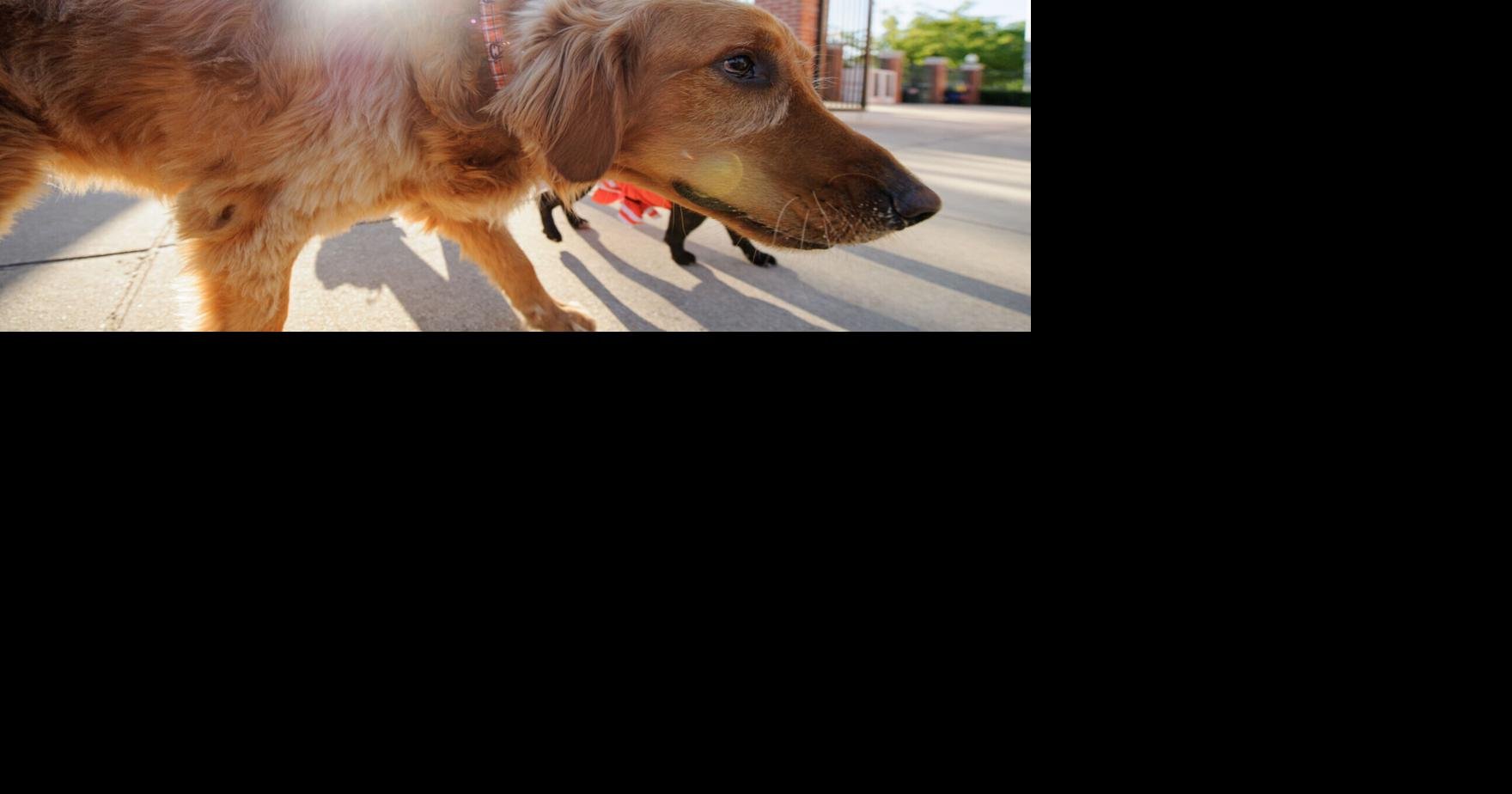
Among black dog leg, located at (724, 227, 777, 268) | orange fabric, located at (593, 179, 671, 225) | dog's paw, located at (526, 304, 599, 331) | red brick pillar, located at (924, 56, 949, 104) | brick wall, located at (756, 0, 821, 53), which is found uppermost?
red brick pillar, located at (924, 56, 949, 104)

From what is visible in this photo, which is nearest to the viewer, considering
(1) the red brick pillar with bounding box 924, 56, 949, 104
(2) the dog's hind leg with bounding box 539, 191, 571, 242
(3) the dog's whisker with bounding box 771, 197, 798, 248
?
(3) the dog's whisker with bounding box 771, 197, 798, 248

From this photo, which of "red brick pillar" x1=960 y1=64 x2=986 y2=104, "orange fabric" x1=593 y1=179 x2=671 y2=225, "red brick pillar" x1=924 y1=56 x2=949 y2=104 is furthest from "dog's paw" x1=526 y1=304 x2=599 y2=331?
"red brick pillar" x1=924 y1=56 x2=949 y2=104

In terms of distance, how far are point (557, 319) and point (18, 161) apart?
4.51 ft

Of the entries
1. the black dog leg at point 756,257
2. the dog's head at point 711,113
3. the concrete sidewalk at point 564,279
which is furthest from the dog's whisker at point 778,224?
the black dog leg at point 756,257

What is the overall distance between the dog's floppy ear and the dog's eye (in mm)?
233

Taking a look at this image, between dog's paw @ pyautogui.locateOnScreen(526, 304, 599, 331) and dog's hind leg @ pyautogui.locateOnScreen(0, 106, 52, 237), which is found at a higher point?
dog's hind leg @ pyautogui.locateOnScreen(0, 106, 52, 237)

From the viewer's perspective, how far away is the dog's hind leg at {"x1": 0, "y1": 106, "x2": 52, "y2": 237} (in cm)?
138

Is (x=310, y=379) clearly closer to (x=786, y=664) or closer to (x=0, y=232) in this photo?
(x=0, y=232)

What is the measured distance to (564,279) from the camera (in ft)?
10.1

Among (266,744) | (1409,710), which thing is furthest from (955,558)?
(266,744)

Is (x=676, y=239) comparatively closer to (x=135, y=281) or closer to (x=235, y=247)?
(x=235, y=247)

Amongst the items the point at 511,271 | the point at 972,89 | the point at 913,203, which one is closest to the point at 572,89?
the point at 913,203

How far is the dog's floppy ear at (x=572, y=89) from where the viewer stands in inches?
55.9

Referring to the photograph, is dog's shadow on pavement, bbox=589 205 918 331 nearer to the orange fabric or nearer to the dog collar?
the orange fabric
